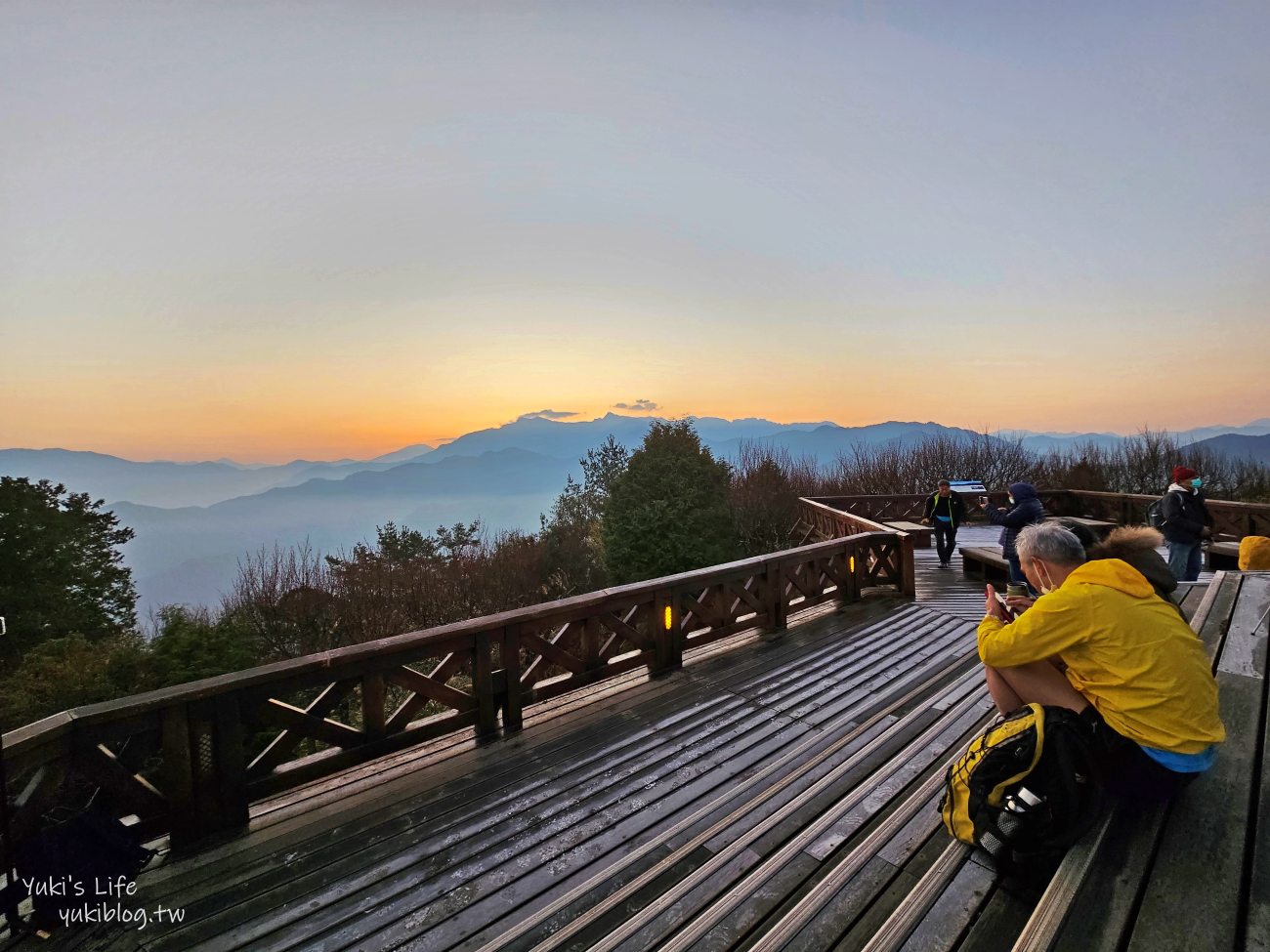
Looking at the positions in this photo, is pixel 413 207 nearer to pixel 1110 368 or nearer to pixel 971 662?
pixel 971 662

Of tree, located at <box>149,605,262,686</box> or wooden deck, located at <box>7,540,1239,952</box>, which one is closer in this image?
wooden deck, located at <box>7,540,1239,952</box>

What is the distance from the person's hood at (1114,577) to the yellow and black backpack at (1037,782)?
0.47m

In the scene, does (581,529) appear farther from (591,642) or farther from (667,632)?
(591,642)

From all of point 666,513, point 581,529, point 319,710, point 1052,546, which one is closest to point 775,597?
point 1052,546

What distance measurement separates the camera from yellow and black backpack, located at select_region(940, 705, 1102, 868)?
1.69 m

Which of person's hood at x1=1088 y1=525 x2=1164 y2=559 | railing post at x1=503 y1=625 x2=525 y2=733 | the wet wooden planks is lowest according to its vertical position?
the wet wooden planks

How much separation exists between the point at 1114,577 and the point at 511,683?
350 cm

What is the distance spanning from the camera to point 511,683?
12.7 feet

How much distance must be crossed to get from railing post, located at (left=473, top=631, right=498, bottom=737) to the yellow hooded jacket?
3.08m

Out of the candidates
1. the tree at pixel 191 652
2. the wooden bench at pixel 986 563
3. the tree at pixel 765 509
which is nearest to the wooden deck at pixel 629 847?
the wooden bench at pixel 986 563

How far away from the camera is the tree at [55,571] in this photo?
1098 centimetres

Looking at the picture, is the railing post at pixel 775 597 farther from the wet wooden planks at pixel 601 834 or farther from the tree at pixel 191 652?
the tree at pixel 191 652

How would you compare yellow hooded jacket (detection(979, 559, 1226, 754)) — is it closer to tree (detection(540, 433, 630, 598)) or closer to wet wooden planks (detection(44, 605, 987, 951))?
wet wooden planks (detection(44, 605, 987, 951))

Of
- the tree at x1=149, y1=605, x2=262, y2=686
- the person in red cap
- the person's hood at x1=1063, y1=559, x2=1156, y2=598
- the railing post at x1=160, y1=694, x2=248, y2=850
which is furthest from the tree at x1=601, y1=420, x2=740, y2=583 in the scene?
the person's hood at x1=1063, y1=559, x2=1156, y2=598
